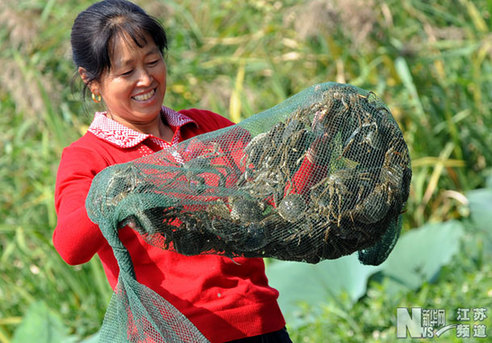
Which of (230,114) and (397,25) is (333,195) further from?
(397,25)

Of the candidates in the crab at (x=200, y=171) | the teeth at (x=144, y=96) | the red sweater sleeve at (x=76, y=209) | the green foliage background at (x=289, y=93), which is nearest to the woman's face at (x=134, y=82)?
the teeth at (x=144, y=96)

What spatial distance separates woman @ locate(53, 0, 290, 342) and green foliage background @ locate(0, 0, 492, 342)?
1.44 meters

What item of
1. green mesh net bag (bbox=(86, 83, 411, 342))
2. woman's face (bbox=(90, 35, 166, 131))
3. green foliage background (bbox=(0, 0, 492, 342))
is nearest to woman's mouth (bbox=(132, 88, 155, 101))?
woman's face (bbox=(90, 35, 166, 131))

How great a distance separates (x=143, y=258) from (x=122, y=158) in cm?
24

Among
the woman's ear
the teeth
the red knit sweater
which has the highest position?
the woman's ear

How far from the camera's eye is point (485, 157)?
4.04 meters

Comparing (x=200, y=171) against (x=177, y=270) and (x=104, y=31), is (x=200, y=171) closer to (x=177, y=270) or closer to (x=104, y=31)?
(x=177, y=270)

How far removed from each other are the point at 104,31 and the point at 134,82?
137mm

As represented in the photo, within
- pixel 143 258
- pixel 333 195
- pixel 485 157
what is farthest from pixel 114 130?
pixel 485 157

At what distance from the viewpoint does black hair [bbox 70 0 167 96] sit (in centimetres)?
164

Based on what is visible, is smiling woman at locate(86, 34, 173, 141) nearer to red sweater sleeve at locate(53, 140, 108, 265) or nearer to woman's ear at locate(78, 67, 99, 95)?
woman's ear at locate(78, 67, 99, 95)

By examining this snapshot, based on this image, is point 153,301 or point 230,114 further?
point 230,114

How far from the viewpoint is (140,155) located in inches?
65.1

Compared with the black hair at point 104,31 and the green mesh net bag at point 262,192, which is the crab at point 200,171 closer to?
the green mesh net bag at point 262,192
